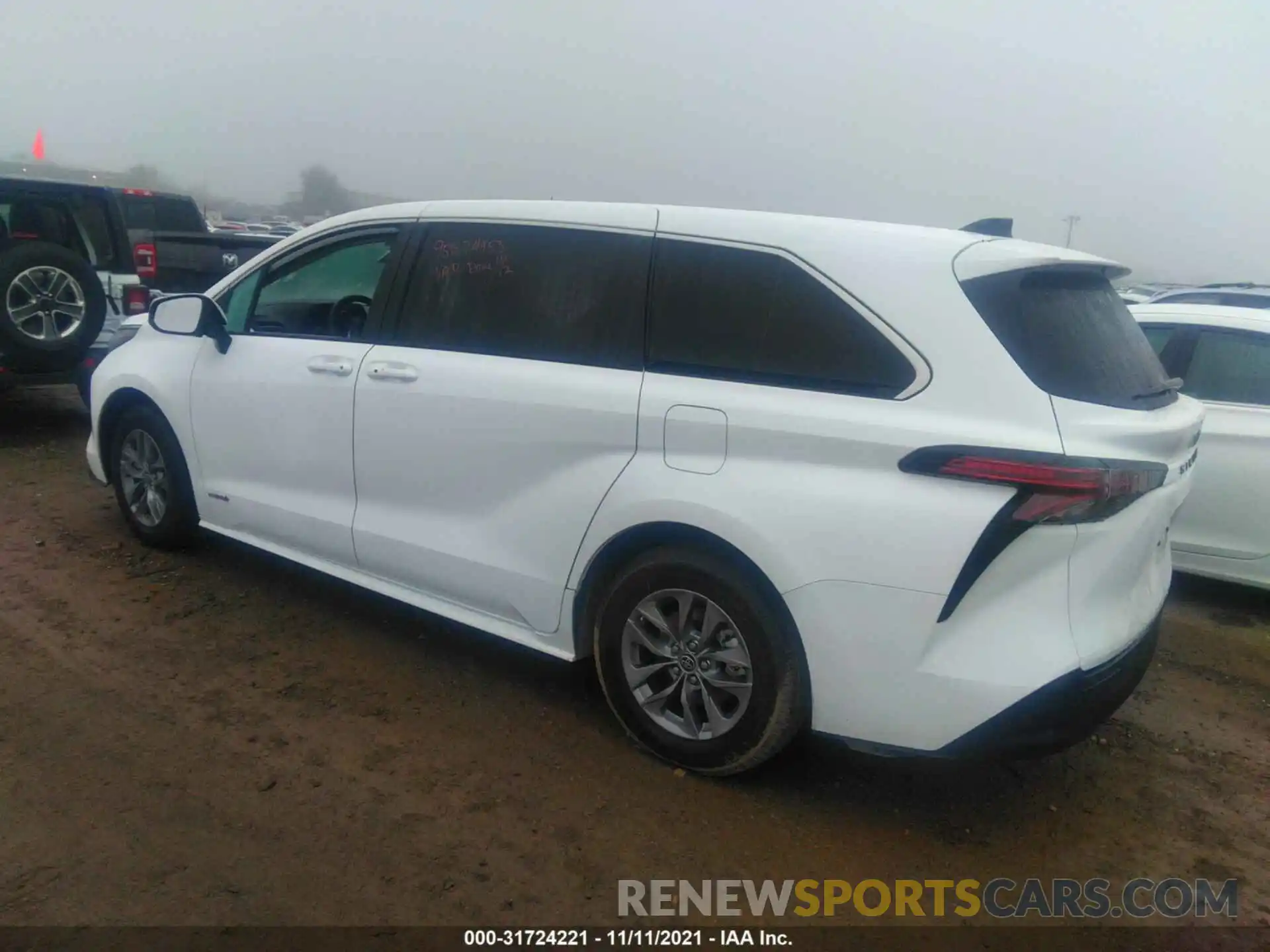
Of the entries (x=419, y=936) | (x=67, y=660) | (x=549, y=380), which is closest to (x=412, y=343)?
(x=549, y=380)

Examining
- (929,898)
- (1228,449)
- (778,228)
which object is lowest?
(929,898)

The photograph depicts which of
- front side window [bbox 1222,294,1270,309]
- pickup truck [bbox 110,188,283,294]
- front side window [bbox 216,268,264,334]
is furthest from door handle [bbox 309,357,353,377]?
front side window [bbox 1222,294,1270,309]

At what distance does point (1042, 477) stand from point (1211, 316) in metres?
3.57

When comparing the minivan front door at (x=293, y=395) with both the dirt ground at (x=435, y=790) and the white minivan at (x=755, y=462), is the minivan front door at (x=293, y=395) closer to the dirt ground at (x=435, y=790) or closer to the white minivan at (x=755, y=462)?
the white minivan at (x=755, y=462)

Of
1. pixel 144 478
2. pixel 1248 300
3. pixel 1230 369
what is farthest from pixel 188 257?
pixel 1248 300

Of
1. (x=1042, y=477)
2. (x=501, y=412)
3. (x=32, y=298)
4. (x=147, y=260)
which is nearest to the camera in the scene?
(x=1042, y=477)

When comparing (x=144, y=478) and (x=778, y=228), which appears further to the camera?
(x=144, y=478)

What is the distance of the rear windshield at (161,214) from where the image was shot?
11625mm

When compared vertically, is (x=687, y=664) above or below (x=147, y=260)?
below

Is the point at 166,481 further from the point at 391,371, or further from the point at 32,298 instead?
the point at 32,298

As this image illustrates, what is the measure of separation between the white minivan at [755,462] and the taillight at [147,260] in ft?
21.2

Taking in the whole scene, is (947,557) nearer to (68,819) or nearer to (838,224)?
(838,224)

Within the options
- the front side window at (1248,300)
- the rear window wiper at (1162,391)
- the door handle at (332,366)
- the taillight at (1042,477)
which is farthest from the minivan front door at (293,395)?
the front side window at (1248,300)

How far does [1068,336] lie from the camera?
2918 millimetres
